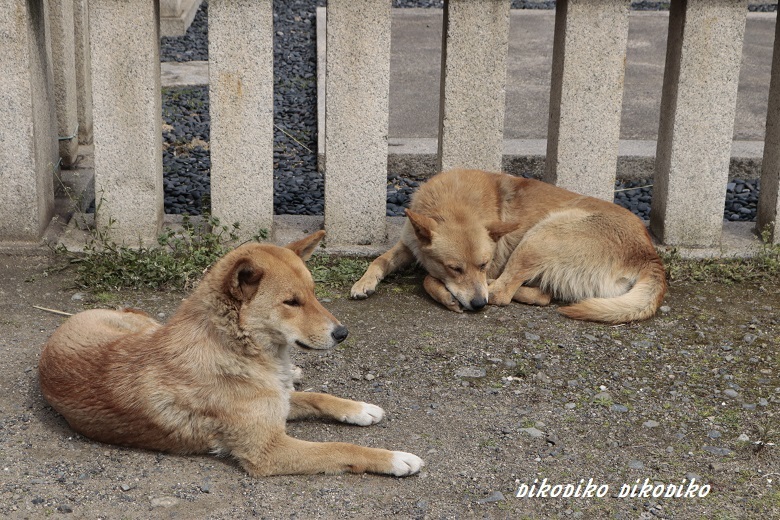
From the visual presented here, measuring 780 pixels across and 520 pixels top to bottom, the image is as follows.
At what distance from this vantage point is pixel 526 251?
600cm

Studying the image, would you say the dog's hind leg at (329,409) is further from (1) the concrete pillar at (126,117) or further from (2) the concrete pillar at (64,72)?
(2) the concrete pillar at (64,72)

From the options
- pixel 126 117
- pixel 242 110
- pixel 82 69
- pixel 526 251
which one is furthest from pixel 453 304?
pixel 82 69

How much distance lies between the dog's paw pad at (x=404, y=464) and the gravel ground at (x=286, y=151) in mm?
3296

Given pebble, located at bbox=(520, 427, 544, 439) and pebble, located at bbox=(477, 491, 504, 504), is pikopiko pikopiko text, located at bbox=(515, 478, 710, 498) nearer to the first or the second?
pebble, located at bbox=(477, 491, 504, 504)

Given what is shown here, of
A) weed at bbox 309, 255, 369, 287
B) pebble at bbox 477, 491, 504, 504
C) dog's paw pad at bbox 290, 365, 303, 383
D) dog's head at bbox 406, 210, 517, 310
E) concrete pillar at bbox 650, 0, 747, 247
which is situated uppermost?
concrete pillar at bbox 650, 0, 747, 247

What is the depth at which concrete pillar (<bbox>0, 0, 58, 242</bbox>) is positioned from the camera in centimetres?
591

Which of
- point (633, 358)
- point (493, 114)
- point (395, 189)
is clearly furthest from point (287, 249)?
point (395, 189)

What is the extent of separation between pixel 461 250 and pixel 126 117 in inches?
88.6

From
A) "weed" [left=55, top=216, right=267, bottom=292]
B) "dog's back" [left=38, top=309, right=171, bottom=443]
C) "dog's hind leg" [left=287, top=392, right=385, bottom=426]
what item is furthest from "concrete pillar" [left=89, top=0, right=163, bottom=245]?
"dog's hind leg" [left=287, top=392, right=385, bottom=426]

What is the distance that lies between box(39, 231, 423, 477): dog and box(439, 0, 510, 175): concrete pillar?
2.50m

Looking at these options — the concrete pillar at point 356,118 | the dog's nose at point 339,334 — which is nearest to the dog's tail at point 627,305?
the concrete pillar at point 356,118

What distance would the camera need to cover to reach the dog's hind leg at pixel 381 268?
588cm

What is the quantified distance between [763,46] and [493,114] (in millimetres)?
7232

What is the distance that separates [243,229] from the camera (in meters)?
6.33
